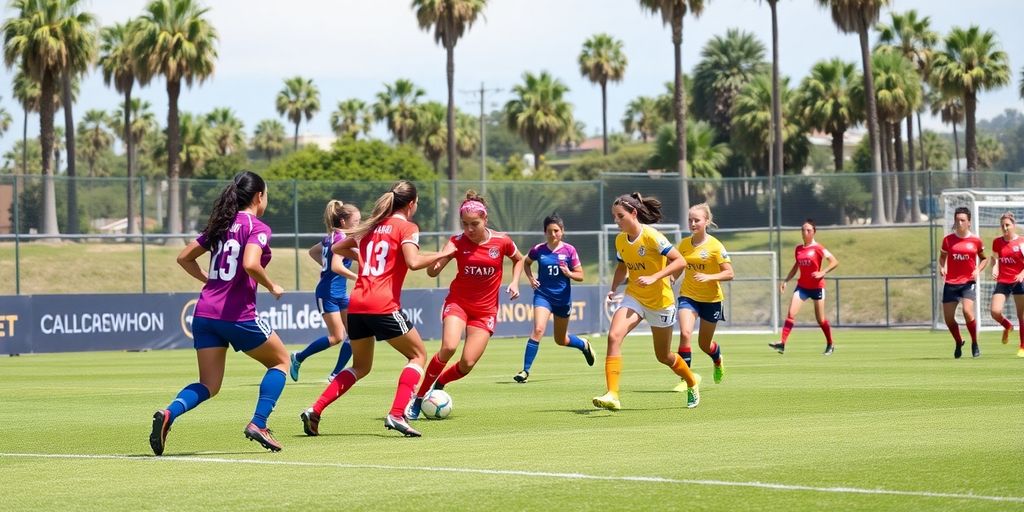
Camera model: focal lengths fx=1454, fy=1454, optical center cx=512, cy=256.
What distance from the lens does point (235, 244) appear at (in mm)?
9852

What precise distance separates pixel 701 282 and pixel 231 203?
712 cm

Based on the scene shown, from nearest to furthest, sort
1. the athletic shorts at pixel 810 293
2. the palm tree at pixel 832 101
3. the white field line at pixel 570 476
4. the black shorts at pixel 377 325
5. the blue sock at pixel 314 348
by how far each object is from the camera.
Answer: the white field line at pixel 570 476 < the black shorts at pixel 377 325 < the blue sock at pixel 314 348 < the athletic shorts at pixel 810 293 < the palm tree at pixel 832 101

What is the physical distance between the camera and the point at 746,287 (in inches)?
1551

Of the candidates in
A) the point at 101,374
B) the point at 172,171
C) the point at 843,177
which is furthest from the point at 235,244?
the point at 172,171

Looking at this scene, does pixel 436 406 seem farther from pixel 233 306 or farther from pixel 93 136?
pixel 93 136

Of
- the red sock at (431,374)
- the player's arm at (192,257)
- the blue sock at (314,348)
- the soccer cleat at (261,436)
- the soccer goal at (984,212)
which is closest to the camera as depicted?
the soccer cleat at (261,436)

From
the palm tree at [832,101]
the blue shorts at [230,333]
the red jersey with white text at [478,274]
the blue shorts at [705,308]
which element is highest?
the palm tree at [832,101]

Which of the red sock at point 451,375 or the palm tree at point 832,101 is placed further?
the palm tree at point 832,101

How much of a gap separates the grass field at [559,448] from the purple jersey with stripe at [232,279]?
3.25ft

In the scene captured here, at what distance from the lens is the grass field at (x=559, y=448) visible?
758 centimetres

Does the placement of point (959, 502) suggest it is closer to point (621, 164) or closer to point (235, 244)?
point (235, 244)

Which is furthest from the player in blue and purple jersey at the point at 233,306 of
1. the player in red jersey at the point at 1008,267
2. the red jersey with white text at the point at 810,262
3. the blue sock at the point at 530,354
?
the red jersey with white text at the point at 810,262

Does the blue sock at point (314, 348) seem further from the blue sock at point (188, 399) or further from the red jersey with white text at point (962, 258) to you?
the red jersey with white text at point (962, 258)

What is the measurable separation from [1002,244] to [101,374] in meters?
14.2
